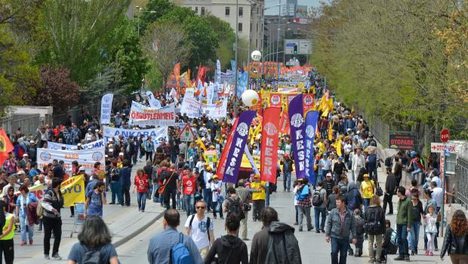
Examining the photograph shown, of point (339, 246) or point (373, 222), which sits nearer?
point (339, 246)

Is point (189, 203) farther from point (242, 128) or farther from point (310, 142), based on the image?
point (310, 142)

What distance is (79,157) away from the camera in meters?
32.0

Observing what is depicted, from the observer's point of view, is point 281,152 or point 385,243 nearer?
point 385,243

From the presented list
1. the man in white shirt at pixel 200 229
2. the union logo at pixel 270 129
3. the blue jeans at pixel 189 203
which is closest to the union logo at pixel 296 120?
the union logo at pixel 270 129

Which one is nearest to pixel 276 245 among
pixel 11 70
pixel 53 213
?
pixel 53 213

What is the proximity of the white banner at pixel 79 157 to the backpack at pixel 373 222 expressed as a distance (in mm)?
10659

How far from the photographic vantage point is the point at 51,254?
22.6 m

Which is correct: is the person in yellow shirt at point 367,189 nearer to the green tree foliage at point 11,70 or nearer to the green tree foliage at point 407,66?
the green tree foliage at point 407,66

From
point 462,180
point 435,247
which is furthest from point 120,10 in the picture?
point 435,247

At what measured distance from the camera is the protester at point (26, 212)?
2433 cm

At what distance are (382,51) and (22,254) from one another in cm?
2678

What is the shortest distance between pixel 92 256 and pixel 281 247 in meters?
2.88

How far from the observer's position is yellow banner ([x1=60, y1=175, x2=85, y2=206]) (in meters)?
25.8

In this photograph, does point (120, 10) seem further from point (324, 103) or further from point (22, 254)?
point (22, 254)
